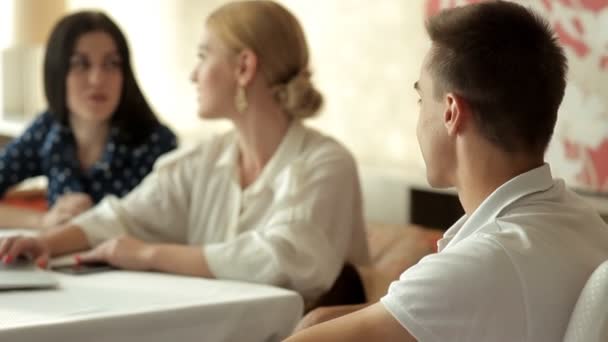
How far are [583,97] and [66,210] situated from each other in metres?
1.24

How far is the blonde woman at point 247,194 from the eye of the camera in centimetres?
193

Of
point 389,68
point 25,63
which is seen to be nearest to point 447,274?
point 389,68

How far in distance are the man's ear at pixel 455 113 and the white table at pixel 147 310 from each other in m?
0.62

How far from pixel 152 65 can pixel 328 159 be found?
1.95 meters

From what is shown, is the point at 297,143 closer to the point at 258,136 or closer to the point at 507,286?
the point at 258,136

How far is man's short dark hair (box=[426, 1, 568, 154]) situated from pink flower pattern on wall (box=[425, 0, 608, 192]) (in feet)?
3.56

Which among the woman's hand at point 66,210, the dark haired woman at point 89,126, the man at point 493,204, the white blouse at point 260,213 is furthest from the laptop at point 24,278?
the dark haired woman at point 89,126

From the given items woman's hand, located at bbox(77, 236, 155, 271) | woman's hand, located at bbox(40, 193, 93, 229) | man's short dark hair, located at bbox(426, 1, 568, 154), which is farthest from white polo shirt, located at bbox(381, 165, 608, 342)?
woman's hand, located at bbox(40, 193, 93, 229)

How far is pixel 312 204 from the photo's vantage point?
1985 mm

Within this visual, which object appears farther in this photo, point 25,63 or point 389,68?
point 25,63

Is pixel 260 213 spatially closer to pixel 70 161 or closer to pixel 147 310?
pixel 147 310

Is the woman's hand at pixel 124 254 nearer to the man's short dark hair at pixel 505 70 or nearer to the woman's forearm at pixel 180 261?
the woman's forearm at pixel 180 261

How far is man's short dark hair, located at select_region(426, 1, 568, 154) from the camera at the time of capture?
3.87ft

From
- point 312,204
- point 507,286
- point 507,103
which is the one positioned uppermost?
point 507,103
